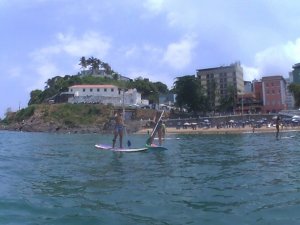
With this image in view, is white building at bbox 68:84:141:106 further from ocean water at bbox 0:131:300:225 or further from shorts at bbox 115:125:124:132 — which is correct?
ocean water at bbox 0:131:300:225

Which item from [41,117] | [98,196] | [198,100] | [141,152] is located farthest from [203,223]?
[41,117]

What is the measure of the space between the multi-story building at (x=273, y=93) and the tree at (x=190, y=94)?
78.9 feet

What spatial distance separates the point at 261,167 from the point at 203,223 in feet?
34.1

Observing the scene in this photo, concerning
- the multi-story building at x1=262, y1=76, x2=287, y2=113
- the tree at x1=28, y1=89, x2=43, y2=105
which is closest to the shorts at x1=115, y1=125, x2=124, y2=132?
the multi-story building at x1=262, y1=76, x2=287, y2=113

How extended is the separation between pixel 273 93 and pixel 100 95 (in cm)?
6271

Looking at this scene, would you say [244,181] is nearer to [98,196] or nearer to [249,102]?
[98,196]

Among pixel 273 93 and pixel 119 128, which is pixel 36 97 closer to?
pixel 273 93

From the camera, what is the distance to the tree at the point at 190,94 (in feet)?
447

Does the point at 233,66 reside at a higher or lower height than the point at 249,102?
higher

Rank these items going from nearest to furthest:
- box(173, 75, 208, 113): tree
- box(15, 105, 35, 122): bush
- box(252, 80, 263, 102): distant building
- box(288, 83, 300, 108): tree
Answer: box(173, 75, 208, 113): tree, box(288, 83, 300, 108): tree, box(15, 105, 35, 122): bush, box(252, 80, 263, 102): distant building

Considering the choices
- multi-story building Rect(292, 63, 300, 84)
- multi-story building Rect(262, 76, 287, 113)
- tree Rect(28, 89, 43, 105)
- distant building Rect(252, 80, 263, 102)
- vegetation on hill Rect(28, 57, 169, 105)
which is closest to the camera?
multi-story building Rect(262, 76, 287, 113)

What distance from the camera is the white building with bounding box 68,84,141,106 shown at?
150125 millimetres

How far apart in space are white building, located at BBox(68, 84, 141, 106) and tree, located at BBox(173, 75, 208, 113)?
1922 cm

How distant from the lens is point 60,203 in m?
11.0
